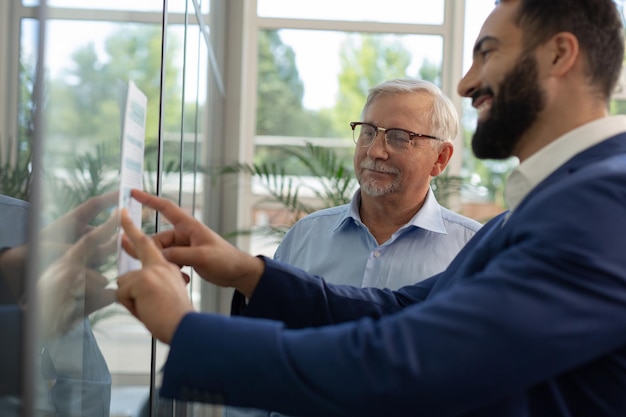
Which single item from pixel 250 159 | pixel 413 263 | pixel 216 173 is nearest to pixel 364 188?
pixel 413 263

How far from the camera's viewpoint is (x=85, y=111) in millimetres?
1087

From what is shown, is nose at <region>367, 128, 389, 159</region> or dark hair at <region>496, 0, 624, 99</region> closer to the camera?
dark hair at <region>496, 0, 624, 99</region>

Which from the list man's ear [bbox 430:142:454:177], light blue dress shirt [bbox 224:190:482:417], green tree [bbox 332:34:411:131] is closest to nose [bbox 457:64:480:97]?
light blue dress shirt [bbox 224:190:482:417]

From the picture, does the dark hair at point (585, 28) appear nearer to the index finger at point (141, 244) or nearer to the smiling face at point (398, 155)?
the index finger at point (141, 244)

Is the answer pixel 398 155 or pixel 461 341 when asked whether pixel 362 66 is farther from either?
pixel 461 341

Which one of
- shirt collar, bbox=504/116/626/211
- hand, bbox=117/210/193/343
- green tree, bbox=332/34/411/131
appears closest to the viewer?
hand, bbox=117/210/193/343

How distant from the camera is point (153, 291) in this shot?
1065mm

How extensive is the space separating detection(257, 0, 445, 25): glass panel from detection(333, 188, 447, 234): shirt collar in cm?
350

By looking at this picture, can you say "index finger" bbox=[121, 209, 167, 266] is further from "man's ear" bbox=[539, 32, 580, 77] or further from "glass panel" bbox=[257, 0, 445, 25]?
"glass panel" bbox=[257, 0, 445, 25]

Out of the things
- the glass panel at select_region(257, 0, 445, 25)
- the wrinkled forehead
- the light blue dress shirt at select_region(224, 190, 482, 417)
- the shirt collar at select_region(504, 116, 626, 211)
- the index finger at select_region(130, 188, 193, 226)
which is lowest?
the light blue dress shirt at select_region(224, 190, 482, 417)

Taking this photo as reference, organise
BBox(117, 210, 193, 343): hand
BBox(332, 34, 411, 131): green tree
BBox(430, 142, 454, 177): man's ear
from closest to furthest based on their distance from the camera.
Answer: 1. BBox(117, 210, 193, 343): hand
2. BBox(430, 142, 454, 177): man's ear
3. BBox(332, 34, 411, 131): green tree

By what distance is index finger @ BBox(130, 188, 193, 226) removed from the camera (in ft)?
3.98

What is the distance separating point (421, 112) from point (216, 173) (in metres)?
2.40

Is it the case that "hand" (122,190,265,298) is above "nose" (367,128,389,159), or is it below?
below
